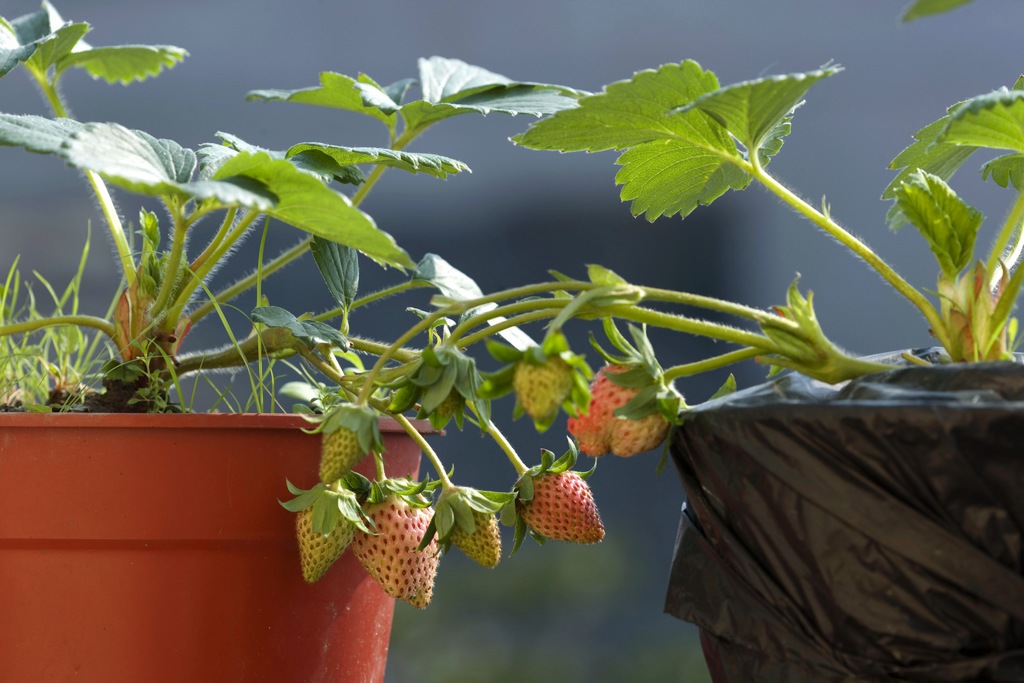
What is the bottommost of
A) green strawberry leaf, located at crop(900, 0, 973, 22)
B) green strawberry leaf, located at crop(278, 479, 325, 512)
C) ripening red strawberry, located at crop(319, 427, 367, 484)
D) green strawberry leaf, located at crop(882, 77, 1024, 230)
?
green strawberry leaf, located at crop(278, 479, 325, 512)

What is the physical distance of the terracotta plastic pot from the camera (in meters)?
0.65

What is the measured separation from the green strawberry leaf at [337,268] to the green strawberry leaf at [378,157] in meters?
0.06

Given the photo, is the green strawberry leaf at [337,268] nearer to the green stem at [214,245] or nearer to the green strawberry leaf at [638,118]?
the green stem at [214,245]

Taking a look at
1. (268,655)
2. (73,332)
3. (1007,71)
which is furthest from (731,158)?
(1007,71)

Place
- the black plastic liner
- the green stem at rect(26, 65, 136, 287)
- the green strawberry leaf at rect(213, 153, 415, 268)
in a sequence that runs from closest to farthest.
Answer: the black plastic liner → the green strawberry leaf at rect(213, 153, 415, 268) → the green stem at rect(26, 65, 136, 287)

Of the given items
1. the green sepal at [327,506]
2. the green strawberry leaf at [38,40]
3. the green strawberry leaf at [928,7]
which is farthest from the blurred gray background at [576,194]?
the green strawberry leaf at [928,7]

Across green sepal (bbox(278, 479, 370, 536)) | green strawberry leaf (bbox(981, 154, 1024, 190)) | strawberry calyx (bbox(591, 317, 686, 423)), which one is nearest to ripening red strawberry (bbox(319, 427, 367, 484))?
green sepal (bbox(278, 479, 370, 536))

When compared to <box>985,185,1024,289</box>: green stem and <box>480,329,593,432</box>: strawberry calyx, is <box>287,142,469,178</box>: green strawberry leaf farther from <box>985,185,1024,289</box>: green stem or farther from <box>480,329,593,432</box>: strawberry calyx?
<box>985,185,1024,289</box>: green stem

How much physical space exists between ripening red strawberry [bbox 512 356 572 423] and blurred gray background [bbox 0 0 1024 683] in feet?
3.10

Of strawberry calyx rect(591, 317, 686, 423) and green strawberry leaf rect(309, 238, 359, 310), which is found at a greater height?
strawberry calyx rect(591, 317, 686, 423)

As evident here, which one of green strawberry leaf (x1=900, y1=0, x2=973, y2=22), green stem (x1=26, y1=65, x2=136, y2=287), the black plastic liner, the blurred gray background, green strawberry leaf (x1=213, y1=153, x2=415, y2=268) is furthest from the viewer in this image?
the blurred gray background

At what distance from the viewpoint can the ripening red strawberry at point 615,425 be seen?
21.5 inches

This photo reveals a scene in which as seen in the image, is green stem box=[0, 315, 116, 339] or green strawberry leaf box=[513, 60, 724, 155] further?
green stem box=[0, 315, 116, 339]

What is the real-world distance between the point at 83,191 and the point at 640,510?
A: 1.12 metres
